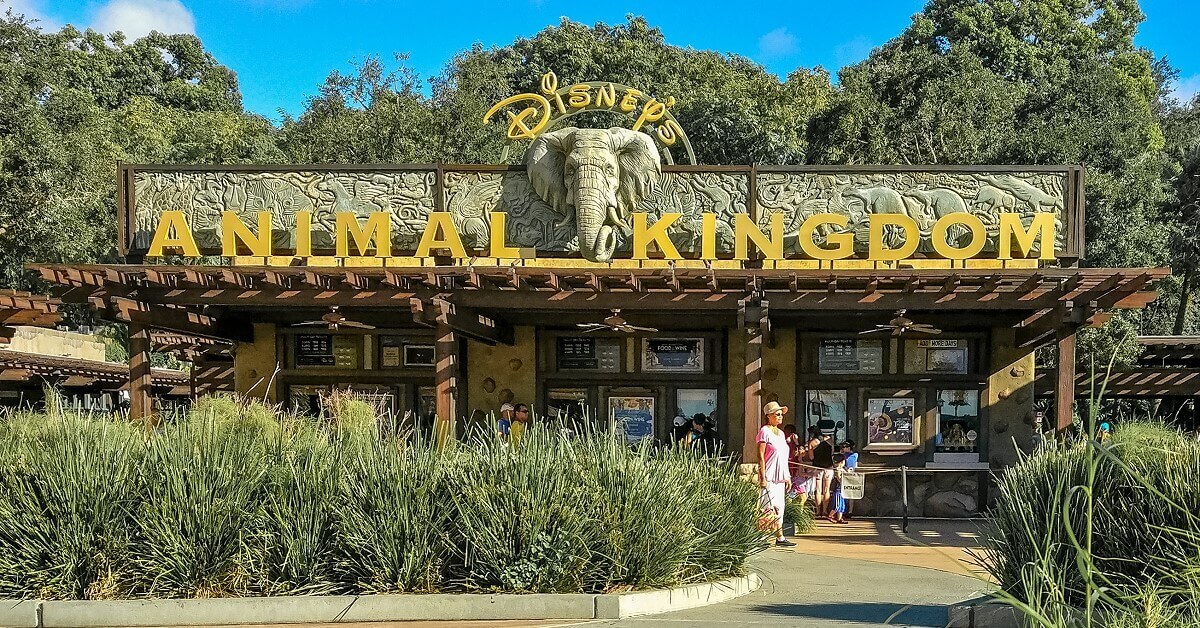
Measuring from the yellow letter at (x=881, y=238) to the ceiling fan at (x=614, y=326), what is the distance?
3.02 m

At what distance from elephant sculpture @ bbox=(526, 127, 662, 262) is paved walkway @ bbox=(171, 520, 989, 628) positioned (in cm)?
490

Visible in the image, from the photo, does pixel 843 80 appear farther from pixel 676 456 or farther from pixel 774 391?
pixel 676 456

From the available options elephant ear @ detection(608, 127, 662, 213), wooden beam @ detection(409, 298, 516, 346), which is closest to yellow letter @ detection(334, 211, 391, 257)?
wooden beam @ detection(409, 298, 516, 346)

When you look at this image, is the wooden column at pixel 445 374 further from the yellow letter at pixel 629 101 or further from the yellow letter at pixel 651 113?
the yellow letter at pixel 629 101

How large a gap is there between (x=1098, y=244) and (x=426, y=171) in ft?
73.2

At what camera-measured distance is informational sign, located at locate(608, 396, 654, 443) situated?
16875mm

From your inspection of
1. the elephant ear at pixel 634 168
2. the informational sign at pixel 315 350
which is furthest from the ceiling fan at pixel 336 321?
the elephant ear at pixel 634 168

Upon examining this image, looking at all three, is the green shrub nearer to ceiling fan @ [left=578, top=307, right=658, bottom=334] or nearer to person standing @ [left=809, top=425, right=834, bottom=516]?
ceiling fan @ [left=578, top=307, right=658, bottom=334]

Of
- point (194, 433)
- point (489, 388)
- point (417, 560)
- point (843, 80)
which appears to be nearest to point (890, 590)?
point (417, 560)

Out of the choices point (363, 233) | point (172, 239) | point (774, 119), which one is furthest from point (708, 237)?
point (774, 119)

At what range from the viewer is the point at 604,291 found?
1395cm

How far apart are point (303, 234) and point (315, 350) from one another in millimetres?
1928

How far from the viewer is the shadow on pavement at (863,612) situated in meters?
8.20

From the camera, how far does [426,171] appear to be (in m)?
16.6
